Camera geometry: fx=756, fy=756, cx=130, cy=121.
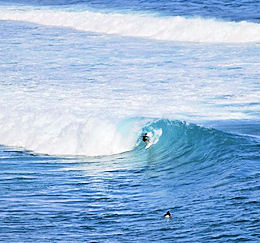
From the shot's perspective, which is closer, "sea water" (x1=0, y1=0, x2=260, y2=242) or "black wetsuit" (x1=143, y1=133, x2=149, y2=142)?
"sea water" (x1=0, y1=0, x2=260, y2=242)

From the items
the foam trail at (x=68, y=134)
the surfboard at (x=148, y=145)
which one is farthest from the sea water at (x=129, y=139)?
the surfboard at (x=148, y=145)

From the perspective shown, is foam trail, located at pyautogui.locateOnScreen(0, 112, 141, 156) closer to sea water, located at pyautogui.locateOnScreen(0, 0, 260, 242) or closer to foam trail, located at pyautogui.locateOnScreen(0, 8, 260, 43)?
sea water, located at pyautogui.locateOnScreen(0, 0, 260, 242)

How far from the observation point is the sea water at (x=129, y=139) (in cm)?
916

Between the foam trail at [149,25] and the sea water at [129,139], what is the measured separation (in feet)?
1.21

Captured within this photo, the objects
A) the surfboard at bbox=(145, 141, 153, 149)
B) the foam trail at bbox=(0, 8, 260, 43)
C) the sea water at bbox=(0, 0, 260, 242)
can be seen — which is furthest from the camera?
the foam trail at bbox=(0, 8, 260, 43)

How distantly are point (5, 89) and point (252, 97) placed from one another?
19.7 feet

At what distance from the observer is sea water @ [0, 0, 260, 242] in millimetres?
9164

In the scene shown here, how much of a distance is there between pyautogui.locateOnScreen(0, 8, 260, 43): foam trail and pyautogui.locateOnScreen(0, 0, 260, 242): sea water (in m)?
0.37

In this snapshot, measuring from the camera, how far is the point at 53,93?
58.3 feet

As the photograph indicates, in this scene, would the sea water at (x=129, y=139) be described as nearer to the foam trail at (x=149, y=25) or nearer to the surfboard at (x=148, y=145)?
the surfboard at (x=148, y=145)

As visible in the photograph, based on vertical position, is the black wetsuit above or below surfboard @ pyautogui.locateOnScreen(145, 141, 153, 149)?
above

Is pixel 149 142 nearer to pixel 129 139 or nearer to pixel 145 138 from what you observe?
pixel 145 138

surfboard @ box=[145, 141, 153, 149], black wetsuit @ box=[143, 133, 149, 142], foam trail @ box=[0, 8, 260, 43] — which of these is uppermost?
foam trail @ box=[0, 8, 260, 43]

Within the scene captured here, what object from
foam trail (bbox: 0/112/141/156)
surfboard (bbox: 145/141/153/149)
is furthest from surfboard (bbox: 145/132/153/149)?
foam trail (bbox: 0/112/141/156)
